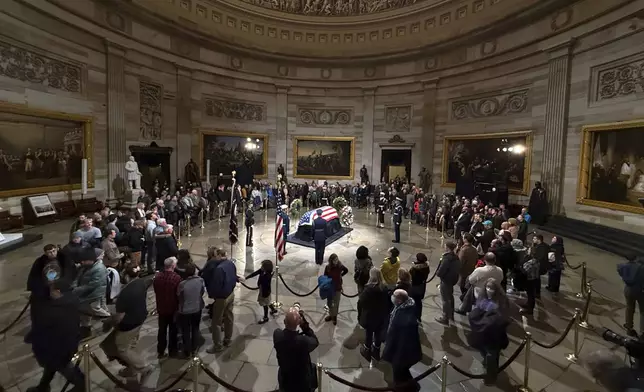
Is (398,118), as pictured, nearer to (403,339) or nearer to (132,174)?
(132,174)

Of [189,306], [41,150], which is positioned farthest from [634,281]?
[41,150]

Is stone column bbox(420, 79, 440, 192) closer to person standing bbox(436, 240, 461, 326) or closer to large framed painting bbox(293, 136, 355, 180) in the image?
large framed painting bbox(293, 136, 355, 180)

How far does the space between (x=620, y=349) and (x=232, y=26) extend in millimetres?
24386

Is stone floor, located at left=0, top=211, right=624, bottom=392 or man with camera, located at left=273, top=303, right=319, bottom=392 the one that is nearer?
man with camera, located at left=273, top=303, right=319, bottom=392

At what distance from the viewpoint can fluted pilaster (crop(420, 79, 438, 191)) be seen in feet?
71.9

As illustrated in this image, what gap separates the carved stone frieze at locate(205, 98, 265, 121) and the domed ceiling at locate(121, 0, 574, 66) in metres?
3.32

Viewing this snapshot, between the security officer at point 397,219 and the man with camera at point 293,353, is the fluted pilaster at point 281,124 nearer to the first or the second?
the security officer at point 397,219

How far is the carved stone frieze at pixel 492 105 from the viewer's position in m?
17.1

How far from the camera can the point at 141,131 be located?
1809 centimetres

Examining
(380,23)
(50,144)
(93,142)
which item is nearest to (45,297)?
(50,144)

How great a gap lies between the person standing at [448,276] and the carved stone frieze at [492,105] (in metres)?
13.8

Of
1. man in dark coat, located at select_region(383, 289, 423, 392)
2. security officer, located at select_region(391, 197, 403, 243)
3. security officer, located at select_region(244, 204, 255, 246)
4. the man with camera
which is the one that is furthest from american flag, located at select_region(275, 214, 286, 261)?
the man with camera

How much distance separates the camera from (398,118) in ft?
77.9

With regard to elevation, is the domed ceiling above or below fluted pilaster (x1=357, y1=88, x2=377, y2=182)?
above
